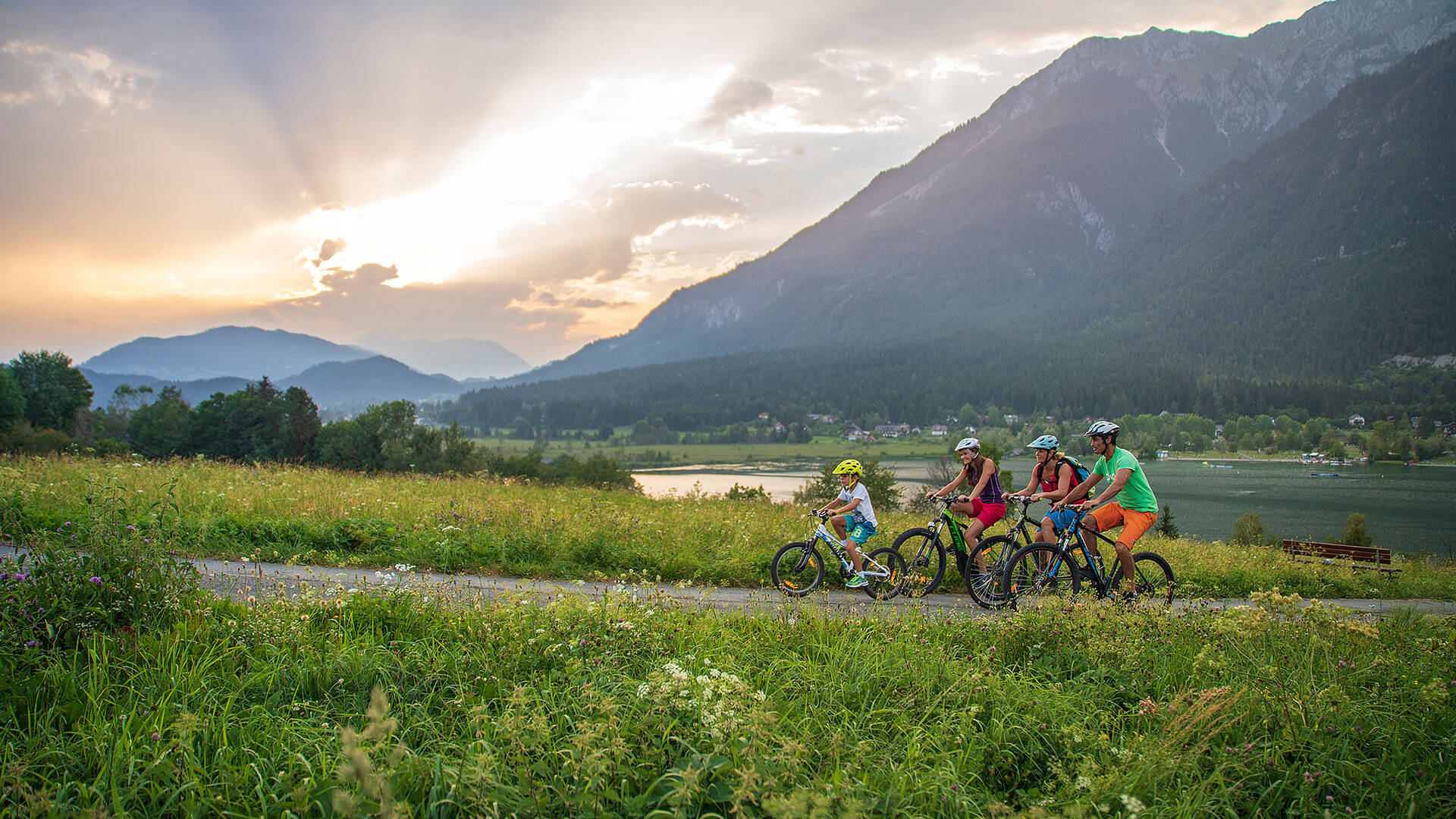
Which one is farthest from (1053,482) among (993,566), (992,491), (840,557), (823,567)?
(823,567)

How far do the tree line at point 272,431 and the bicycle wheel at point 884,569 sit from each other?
44126 mm

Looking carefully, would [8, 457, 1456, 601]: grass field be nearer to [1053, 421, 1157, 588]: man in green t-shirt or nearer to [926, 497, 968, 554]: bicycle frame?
[926, 497, 968, 554]: bicycle frame

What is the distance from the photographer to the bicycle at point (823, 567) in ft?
26.5

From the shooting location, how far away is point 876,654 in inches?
186

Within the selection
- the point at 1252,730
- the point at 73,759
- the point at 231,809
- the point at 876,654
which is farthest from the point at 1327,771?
the point at 73,759

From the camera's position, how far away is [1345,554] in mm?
15930

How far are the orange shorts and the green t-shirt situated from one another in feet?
0.22

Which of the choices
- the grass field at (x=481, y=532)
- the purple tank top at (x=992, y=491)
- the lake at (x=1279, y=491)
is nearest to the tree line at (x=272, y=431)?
the lake at (x=1279, y=491)

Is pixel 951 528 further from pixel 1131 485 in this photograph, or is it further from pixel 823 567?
pixel 1131 485

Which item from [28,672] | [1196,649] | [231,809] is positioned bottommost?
[1196,649]

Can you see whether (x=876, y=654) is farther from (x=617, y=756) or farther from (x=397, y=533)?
(x=397, y=533)

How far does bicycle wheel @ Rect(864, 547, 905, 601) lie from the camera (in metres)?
8.07

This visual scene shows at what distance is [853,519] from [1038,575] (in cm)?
216

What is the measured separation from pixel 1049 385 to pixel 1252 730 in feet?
554
